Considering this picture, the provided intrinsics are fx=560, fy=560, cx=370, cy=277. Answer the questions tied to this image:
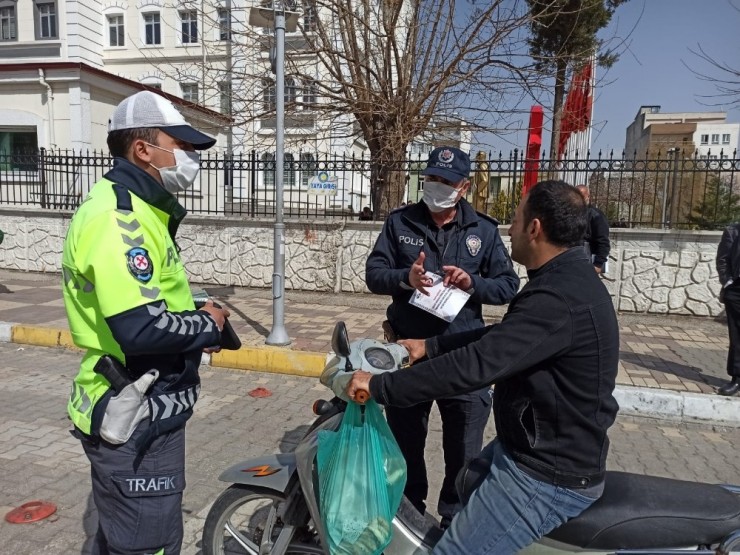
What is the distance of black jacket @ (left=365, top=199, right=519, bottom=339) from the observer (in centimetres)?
292

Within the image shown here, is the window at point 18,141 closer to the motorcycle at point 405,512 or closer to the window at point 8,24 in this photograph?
the window at point 8,24

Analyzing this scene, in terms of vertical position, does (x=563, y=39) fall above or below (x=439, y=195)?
above

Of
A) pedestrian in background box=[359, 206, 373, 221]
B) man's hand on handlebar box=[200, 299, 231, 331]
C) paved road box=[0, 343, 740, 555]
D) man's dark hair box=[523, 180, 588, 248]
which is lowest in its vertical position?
paved road box=[0, 343, 740, 555]

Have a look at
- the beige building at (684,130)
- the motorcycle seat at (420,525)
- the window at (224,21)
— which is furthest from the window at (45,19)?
the beige building at (684,130)

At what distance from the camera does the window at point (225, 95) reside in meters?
9.86

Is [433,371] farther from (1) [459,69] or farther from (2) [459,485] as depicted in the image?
(1) [459,69]

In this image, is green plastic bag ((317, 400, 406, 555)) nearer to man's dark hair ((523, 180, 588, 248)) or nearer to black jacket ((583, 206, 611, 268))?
man's dark hair ((523, 180, 588, 248))

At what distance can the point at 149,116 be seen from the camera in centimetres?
183

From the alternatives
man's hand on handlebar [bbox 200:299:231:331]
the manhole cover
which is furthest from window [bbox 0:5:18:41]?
man's hand on handlebar [bbox 200:299:231:331]

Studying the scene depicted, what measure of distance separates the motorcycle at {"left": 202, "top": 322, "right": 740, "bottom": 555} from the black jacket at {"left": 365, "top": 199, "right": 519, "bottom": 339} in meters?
0.79

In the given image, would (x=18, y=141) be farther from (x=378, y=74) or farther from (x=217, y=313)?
(x=217, y=313)

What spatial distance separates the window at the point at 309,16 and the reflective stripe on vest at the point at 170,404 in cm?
816

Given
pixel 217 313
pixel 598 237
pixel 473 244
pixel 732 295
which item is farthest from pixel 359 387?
pixel 598 237

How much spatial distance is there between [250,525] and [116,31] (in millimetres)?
32669
